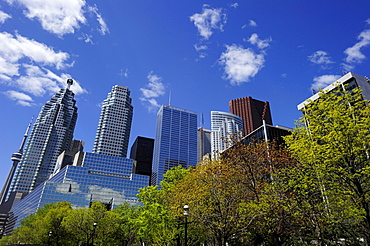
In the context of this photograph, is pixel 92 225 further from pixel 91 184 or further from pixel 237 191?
pixel 91 184

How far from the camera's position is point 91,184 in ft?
435

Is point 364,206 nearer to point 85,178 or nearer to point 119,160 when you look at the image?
point 85,178

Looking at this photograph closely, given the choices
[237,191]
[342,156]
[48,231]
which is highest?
[342,156]

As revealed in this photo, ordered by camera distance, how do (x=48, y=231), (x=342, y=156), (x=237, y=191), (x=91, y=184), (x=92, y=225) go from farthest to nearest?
(x=91, y=184)
(x=48, y=231)
(x=92, y=225)
(x=237, y=191)
(x=342, y=156)

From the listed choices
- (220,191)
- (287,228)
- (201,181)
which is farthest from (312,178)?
(201,181)

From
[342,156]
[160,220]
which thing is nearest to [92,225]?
[160,220]

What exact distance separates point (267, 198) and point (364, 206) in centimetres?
740

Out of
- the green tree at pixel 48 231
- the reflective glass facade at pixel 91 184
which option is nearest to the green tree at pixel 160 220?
the green tree at pixel 48 231

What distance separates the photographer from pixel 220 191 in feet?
80.1

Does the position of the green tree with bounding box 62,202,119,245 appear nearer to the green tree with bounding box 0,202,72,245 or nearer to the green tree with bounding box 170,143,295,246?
the green tree with bounding box 0,202,72,245

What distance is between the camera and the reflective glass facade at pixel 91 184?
4742 inches

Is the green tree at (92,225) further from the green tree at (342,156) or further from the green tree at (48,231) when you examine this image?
the green tree at (342,156)

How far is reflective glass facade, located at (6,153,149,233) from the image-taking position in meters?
120

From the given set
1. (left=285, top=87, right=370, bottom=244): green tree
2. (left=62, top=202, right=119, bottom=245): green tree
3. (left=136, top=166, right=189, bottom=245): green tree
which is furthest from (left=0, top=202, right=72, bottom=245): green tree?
(left=285, top=87, right=370, bottom=244): green tree
